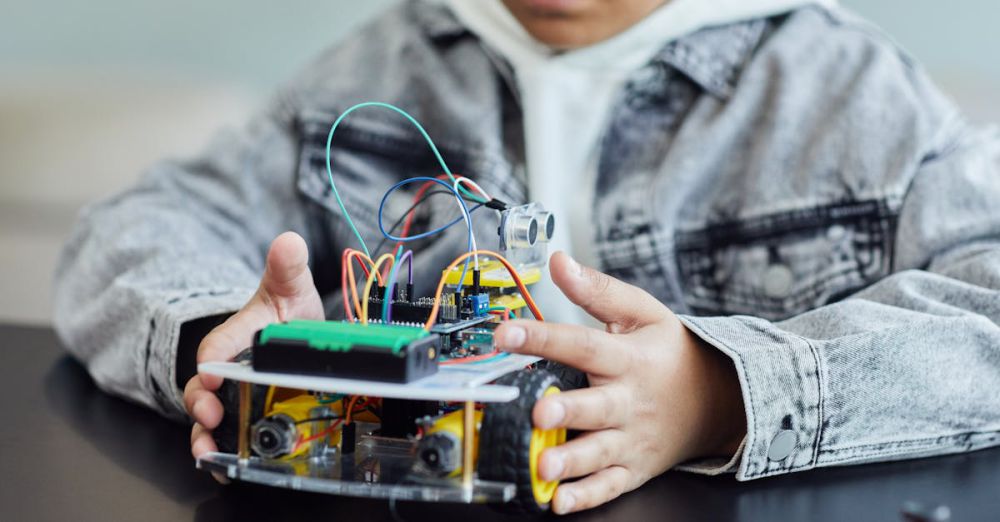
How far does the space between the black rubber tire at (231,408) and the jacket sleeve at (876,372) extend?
285 mm

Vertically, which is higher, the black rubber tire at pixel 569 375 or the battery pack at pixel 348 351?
the battery pack at pixel 348 351

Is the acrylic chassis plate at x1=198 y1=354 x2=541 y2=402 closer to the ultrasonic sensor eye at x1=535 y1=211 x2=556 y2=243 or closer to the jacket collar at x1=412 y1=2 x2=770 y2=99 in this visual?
the ultrasonic sensor eye at x1=535 y1=211 x2=556 y2=243

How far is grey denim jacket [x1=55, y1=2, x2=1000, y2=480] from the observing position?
0.78 metres

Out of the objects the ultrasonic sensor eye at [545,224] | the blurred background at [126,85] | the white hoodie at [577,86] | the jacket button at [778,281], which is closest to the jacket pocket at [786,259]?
the jacket button at [778,281]

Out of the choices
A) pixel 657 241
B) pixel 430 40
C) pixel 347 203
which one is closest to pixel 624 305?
pixel 657 241

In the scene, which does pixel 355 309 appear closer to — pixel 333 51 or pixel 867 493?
pixel 867 493

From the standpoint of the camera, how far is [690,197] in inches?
40.6

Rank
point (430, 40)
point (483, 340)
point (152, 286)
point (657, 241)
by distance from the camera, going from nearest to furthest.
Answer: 1. point (483, 340)
2. point (152, 286)
3. point (657, 241)
4. point (430, 40)

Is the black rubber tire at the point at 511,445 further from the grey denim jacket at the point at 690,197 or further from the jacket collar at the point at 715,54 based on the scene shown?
the jacket collar at the point at 715,54

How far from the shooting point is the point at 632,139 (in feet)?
3.50

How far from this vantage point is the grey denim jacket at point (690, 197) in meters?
0.78

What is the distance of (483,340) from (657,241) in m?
0.45

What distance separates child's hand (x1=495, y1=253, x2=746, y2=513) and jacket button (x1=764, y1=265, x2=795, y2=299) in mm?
347

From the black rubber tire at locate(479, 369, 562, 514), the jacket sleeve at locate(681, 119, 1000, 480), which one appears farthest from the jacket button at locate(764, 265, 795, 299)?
the black rubber tire at locate(479, 369, 562, 514)
